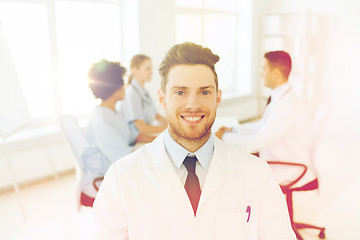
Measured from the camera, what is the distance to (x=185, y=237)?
42.6 inches

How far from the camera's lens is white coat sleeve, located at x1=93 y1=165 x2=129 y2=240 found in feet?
3.61

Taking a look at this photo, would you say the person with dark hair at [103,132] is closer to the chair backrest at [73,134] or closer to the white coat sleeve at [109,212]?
the chair backrest at [73,134]

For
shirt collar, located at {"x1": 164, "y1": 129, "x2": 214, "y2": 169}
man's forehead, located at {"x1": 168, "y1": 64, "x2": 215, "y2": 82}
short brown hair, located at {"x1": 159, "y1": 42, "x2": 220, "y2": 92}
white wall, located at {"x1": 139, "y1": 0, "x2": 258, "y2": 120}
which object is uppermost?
white wall, located at {"x1": 139, "y1": 0, "x2": 258, "y2": 120}

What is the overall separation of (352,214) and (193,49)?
2707 millimetres

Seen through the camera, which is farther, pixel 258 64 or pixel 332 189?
pixel 258 64

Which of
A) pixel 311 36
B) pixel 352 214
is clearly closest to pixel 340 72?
pixel 311 36

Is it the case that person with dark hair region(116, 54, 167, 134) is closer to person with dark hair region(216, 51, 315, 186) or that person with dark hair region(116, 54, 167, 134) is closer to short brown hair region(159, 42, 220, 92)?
person with dark hair region(216, 51, 315, 186)

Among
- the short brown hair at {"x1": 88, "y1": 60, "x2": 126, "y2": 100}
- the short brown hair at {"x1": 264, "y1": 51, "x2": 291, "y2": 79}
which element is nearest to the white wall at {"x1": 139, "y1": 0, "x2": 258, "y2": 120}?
the short brown hair at {"x1": 88, "y1": 60, "x2": 126, "y2": 100}

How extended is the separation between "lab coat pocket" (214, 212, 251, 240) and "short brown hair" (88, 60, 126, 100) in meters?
1.46

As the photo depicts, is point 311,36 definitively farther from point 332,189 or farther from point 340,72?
point 332,189

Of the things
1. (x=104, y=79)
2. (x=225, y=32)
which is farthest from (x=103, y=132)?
(x=225, y=32)

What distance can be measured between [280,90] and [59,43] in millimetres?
3046

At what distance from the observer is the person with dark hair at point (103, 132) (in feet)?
6.87

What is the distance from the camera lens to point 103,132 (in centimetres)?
210
